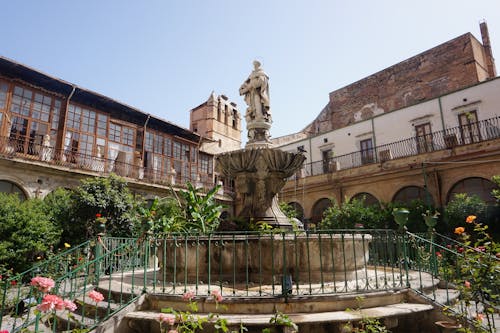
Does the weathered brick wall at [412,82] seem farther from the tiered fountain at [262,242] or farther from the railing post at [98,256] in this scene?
the railing post at [98,256]

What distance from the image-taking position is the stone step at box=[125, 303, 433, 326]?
12.3ft

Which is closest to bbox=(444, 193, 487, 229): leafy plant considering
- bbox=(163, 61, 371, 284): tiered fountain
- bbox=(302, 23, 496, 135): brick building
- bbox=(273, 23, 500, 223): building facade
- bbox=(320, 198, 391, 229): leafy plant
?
bbox=(273, 23, 500, 223): building facade

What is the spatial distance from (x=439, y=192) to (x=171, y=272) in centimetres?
1643

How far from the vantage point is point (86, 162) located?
57.8 ft

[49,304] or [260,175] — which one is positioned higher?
[260,175]

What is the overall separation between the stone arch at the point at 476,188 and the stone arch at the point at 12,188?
824 inches

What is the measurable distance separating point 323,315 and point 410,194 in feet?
56.8

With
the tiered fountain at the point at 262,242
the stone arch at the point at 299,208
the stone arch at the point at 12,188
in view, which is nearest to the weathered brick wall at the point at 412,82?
the stone arch at the point at 299,208

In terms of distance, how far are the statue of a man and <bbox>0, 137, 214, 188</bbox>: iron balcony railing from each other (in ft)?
29.4

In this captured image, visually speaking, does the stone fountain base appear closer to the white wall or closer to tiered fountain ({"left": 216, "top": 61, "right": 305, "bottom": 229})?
tiered fountain ({"left": 216, "top": 61, "right": 305, "bottom": 229})

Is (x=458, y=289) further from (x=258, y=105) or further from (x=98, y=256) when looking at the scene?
(x=98, y=256)

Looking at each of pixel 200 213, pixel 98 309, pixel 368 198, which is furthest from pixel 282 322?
pixel 368 198

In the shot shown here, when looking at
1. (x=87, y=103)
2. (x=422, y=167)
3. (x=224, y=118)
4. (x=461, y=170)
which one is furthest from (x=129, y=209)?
(x=224, y=118)

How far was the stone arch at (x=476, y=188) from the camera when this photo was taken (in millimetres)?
16359
